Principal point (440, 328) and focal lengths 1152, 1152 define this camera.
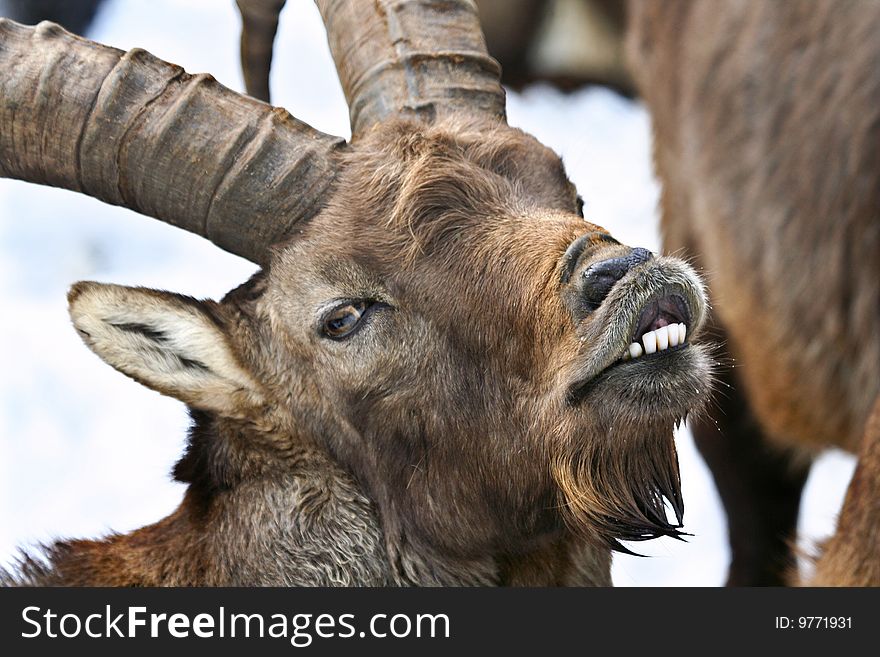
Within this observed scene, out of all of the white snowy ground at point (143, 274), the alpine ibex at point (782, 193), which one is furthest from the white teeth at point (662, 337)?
the white snowy ground at point (143, 274)

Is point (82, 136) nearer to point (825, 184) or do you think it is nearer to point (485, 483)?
point (485, 483)

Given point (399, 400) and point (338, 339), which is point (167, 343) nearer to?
point (338, 339)

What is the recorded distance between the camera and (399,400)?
3.79 m

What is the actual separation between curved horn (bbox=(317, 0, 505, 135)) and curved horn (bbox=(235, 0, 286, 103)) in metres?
0.53

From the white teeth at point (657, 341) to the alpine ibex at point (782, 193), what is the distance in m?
2.89

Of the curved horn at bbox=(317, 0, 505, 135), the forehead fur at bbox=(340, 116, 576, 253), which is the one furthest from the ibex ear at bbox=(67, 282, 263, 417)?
the curved horn at bbox=(317, 0, 505, 135)

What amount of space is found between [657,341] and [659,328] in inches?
1.5

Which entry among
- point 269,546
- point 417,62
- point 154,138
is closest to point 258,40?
point 417,62

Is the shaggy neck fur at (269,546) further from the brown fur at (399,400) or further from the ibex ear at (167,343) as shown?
the ibex ear at (167,343)

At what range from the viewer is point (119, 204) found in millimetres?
4031

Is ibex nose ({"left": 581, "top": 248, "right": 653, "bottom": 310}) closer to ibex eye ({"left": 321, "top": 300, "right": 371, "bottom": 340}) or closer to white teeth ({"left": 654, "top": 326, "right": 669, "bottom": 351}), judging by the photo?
white teeth ({"left": 654, "top": 326, "right": 669, "bottom": 351})

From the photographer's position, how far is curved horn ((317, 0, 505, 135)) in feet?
14.1

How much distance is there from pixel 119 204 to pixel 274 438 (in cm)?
98
